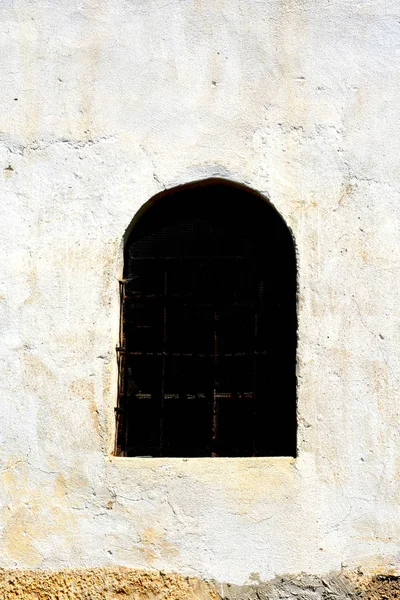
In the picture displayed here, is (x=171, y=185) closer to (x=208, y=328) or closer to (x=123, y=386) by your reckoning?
(x=208, y=328)

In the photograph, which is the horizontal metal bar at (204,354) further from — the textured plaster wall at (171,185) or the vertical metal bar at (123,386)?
the textured plaster wall at (171,185)

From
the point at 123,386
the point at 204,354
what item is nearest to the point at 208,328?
the point at 204,354

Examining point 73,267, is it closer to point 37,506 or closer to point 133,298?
point 133,298

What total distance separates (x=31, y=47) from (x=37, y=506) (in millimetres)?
2023

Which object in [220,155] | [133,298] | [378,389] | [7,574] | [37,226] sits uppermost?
[220,155]

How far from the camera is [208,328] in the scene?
3619 mm

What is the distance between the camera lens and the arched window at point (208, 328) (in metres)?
3.57

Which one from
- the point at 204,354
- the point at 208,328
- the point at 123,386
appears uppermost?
the point at 208,328

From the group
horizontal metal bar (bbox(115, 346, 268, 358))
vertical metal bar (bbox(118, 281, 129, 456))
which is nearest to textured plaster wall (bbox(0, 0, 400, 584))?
vertical metal bar (bbox(118, 281, 129, 456))

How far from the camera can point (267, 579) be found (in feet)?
11.0

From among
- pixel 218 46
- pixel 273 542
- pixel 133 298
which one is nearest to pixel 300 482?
pixel 273 542

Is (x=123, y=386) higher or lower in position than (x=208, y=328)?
lower

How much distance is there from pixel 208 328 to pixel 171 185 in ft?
2.13

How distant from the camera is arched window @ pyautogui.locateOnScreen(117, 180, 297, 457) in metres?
3.57
